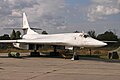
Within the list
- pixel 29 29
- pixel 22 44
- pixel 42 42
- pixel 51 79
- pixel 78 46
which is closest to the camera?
pixel 51 79

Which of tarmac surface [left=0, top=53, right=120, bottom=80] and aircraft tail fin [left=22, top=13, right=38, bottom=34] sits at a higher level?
aircraft tail fin [left=22, top=13, right=38, bottom=34]

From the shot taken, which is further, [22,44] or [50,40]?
[22,44]

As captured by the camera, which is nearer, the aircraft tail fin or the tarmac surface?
the tarmac surface

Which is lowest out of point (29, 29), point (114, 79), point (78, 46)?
point (114, 79)

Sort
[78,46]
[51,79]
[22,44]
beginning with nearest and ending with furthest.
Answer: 1. [51,79]
2. [78,46]
3. [22,44]

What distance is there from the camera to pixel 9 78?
40.8 ft

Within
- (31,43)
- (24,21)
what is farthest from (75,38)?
(24,21)

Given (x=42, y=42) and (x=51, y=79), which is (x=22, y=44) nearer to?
(x=42, y=42)

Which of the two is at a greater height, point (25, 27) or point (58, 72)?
point (25, 27)

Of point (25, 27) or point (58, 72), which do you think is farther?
point (25, 27)

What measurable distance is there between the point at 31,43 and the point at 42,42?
6.64 feet

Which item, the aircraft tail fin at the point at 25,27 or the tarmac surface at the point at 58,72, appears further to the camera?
the aircraft tail fin at the point at 25,27

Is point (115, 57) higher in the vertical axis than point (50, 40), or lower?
lower

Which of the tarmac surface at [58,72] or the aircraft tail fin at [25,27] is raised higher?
the aircraft tail fin at [25,27]
